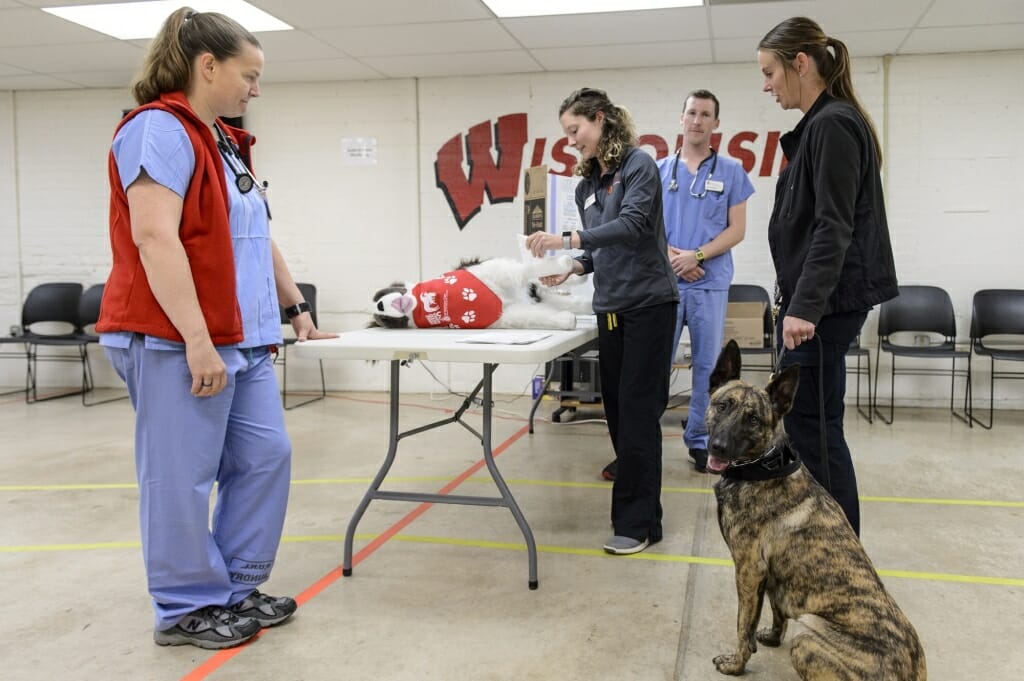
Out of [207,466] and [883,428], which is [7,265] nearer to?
[207,466]

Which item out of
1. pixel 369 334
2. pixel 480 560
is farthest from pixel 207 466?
pixel 480 560

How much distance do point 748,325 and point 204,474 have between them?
14.1 feet

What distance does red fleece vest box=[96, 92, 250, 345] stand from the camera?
6.47 ft

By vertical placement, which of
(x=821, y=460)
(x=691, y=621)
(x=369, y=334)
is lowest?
(x=691, y=621)

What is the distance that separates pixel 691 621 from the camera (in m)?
Answer: 2.36

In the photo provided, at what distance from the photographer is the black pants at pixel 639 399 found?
2.80 m

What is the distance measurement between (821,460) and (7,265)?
7613 millimetres

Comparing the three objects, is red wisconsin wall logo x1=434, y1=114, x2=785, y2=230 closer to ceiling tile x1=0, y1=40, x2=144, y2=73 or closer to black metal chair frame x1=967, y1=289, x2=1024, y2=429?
ceiling tile x1=0, y1=40, x2=144, y2=73

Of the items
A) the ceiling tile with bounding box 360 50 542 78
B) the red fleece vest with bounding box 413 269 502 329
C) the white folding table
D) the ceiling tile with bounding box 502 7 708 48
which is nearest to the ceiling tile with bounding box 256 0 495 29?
the ceiling tile with bounding box 502 7 708 48

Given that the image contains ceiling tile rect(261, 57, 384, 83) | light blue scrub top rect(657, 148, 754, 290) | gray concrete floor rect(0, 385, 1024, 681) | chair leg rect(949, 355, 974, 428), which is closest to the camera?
gray concrete floor rect(0, 385, 1024, 681)

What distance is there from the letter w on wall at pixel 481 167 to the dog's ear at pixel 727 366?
4.87 meters

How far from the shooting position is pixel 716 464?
1.97 m

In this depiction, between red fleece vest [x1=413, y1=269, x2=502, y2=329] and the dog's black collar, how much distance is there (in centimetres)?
149

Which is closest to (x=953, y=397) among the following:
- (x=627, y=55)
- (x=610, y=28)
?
(x=627, y=55)
